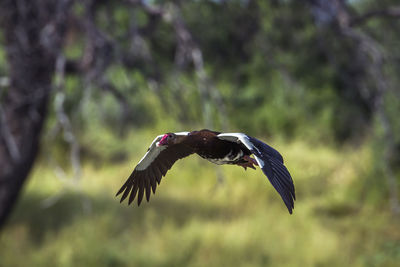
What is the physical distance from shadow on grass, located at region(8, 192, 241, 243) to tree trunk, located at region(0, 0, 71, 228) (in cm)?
139

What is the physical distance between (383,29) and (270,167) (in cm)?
786

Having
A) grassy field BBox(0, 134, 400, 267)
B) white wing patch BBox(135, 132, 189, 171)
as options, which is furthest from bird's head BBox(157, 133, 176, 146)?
grassy field BBox(0, 134, 400, 267)

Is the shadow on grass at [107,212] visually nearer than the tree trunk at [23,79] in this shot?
No

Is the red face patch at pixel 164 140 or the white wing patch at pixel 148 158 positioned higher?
the white wing patch at pixel 148 158

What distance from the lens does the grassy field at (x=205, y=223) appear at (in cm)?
492

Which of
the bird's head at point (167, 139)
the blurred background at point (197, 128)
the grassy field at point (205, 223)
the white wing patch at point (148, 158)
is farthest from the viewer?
the grassy field at point (205, 223)

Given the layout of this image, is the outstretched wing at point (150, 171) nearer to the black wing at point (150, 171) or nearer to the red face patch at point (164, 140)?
the black wing at point (150, 171)

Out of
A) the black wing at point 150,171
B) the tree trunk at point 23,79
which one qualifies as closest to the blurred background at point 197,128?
the tree trunk at point 23,79

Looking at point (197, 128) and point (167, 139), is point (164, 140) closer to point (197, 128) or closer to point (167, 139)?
point (167, 139)

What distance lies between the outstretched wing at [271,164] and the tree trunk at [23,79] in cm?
301

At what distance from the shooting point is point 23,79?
385 centimetres

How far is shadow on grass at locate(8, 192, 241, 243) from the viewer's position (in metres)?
5.70

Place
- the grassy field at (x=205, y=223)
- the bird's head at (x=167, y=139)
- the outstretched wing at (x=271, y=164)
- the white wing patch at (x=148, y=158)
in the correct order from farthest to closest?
the grassy field at (x=205, y=223)
the white wing patch at (x=148, y=158)
the bird's head at (x=167, y=139)
the outstretched wing at (x=271, y=164)

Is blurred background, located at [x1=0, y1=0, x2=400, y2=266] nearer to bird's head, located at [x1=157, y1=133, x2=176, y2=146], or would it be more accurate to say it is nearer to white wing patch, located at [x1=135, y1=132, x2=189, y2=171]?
white wing patch, located at [x1=135, y1=132, x2=189, y2=171]
